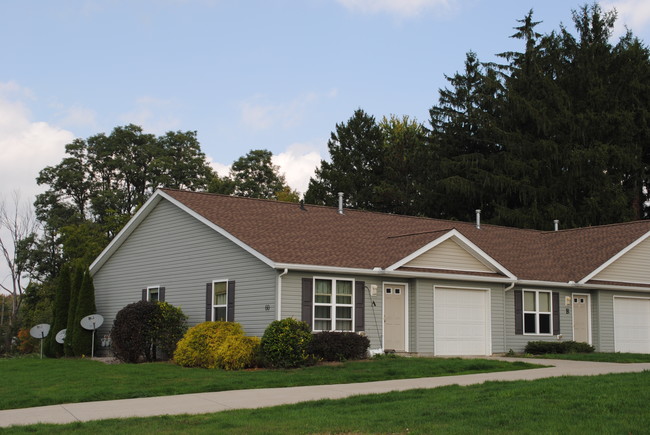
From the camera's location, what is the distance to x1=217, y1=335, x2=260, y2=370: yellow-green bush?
1923 cm

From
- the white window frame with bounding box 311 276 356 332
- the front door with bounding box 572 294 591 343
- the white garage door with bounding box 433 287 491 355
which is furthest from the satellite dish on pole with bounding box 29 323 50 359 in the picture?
the front door with bounding box 572 294 591 343

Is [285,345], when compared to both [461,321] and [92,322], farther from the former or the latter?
[92,322]

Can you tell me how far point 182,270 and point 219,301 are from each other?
7.98 feet

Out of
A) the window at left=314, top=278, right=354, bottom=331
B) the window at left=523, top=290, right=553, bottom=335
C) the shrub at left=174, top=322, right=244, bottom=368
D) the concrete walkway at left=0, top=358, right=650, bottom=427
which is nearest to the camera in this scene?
the concrete walkway at left=0, top=358, right=650, bottom=427

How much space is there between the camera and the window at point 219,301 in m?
22.5

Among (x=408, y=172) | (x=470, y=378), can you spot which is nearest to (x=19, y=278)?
(x=408, y=172)

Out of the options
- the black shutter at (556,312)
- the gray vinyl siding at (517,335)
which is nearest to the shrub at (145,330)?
the gray vinyl siding at (517,335)

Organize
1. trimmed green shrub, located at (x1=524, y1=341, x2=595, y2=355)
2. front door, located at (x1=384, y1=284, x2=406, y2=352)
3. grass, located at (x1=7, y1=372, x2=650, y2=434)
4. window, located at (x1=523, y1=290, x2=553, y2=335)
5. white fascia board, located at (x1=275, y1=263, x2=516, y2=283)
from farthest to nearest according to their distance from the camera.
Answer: window, located at (x1=523, y1=290, x2=553, y2=335) < trimmed green shrub, located at (x1=524, y1=341, x2=595, y2=355) < front door, located at (x1=384, y1=284, x2=406, y2=352) < white fascia board, located at (x1=275, y1=263, x2=516, y2=283) < grass, located at (x1=7, y1=372, x2=650, y2=434)

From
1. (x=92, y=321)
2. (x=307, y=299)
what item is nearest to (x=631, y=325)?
(x=307, y=299)

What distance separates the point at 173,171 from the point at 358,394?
4338 centimetres

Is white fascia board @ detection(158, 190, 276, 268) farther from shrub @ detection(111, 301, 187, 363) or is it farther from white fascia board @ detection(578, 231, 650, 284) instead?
white fascia board @ detection(578, 231, 650, 284)

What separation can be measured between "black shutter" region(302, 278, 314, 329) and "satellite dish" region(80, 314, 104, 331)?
8.94 metres

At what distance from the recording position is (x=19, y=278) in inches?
2014

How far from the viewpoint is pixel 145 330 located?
2253 centimetres
